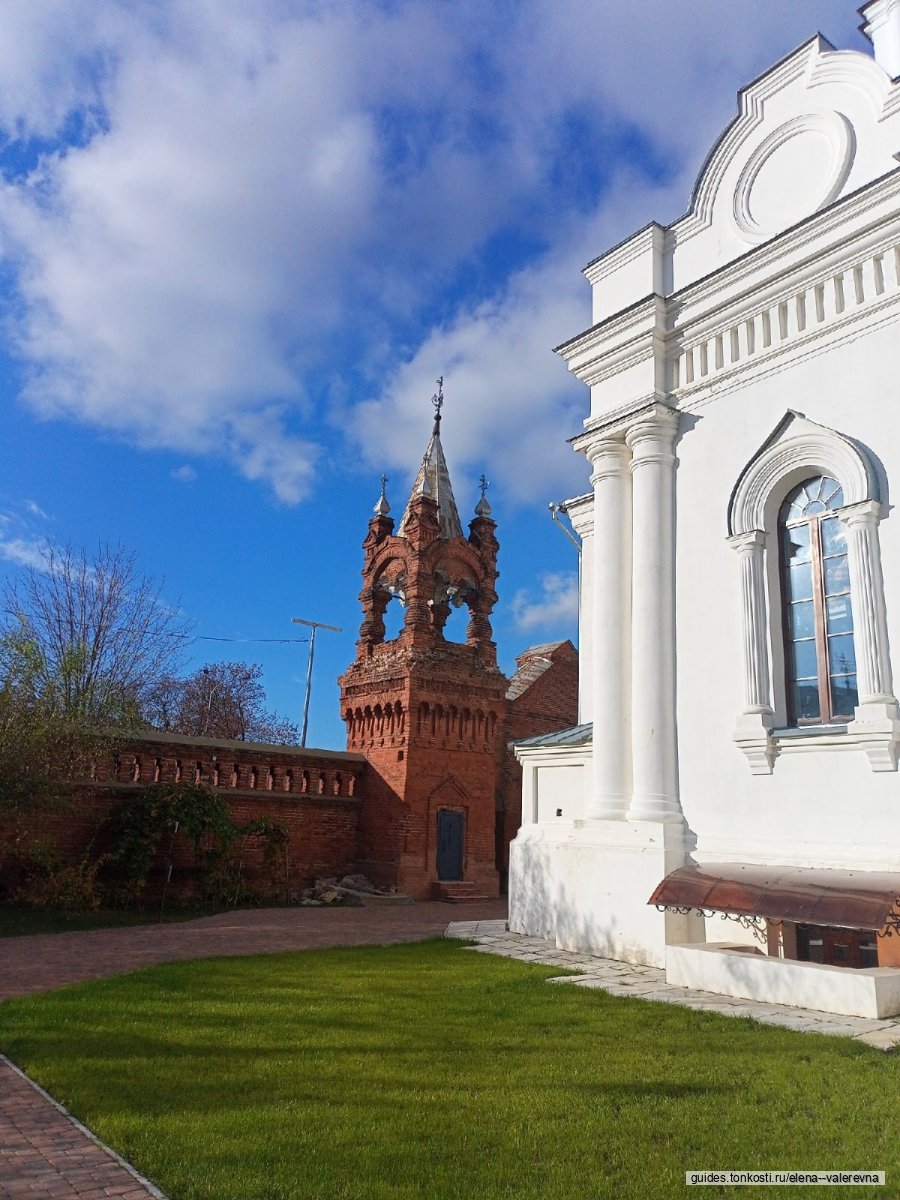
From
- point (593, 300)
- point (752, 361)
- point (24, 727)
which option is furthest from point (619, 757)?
point (24, 727)

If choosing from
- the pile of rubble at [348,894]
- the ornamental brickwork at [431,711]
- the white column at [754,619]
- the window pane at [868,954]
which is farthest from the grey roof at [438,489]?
the window pane at [868,954]

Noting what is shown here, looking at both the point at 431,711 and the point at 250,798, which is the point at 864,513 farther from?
the point at 250,798

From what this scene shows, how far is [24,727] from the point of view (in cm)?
1375

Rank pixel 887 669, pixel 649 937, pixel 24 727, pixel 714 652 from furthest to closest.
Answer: pixel 24 727, pixel 714 652, pixel 649 937, pixel 887 669

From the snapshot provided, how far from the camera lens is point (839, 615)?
30.0 feet

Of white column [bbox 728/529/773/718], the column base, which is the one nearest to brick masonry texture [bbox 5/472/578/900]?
the column base

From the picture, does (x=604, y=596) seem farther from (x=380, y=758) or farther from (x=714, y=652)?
(x=380, y=758)

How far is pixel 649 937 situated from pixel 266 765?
10.8 metres

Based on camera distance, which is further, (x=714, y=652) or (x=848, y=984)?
(x=714, y=652)

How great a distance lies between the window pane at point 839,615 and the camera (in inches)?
357

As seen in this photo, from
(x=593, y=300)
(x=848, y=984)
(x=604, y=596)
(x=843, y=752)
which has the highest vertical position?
(x=593, y=300)

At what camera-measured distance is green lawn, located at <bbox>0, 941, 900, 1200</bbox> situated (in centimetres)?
385

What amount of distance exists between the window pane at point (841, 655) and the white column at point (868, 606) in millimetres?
253

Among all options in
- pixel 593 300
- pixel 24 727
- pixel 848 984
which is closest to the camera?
pixel 848 984
